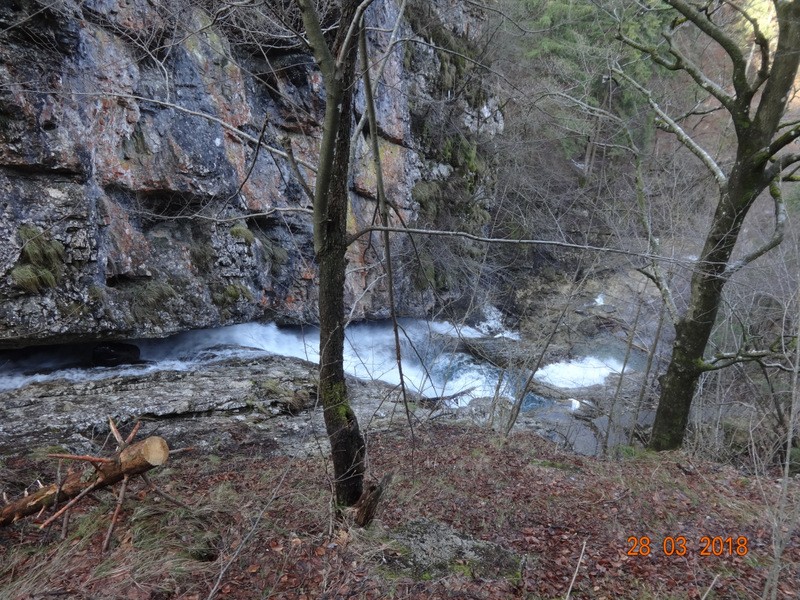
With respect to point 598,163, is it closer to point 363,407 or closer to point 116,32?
point 363,407

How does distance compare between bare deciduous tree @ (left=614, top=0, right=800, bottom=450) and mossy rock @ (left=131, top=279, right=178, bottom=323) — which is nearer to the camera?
bare deciduous tree @ (left=614, top=0, right=800, bottom=450)

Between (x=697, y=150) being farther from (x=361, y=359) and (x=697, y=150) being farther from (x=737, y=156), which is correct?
(x=361, y=359)

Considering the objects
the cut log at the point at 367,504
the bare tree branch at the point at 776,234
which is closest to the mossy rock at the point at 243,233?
the cut log at the point at 367,504

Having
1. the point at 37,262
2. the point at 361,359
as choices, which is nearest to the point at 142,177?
the point at 37,262

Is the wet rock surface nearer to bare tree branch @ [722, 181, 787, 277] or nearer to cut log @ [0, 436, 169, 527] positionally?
cut log @ [0, 436, 169, 527]

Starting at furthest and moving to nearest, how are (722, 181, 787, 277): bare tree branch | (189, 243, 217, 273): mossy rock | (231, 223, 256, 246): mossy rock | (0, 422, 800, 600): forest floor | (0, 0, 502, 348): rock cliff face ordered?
(231, 223, 256, 246): mossy rock → (189, 243, 217, 273): mossy rock → (0, 0, 502, 348): rock cliff face → (722, 181, 787, 277): bare tree branch → (0, 422, 800, 600): forest floor

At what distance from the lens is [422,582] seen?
2.92 metres

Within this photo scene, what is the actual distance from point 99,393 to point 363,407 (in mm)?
3790

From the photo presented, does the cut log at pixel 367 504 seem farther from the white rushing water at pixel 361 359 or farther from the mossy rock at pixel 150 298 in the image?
the mossy rock at pixel 150 298

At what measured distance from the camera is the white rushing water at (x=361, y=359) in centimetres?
711

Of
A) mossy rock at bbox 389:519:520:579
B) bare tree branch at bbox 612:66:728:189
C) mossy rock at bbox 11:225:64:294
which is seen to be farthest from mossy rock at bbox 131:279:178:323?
bare tree branch at bbox 612:66:728:189
